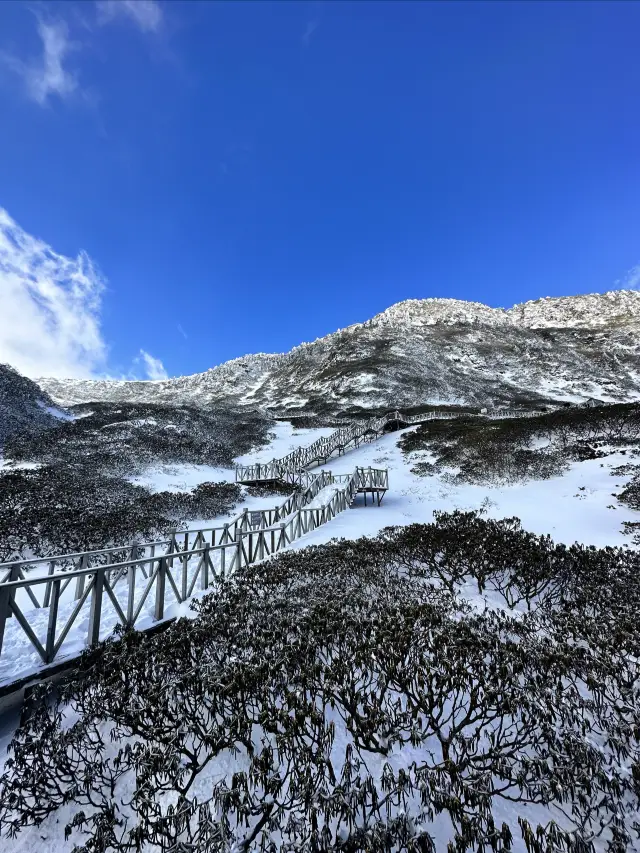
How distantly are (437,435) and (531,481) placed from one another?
1201cm

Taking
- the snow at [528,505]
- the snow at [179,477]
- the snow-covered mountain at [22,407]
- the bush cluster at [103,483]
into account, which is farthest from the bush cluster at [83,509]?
the snow-covered mountain at [22,407]

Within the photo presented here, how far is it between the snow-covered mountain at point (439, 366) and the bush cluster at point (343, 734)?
146ft

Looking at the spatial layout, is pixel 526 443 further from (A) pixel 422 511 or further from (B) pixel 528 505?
(A) pixel 422 511

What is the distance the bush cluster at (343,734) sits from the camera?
298 centimetres

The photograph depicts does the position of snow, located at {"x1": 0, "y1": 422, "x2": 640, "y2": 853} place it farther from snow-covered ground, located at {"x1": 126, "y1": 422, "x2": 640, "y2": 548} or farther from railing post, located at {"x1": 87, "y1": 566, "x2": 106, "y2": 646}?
railing post, located at {"x1": 87, "y1": 566, "x2": 106, "y2": 646}

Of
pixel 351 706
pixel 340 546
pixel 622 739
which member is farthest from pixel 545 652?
pixel 340 546

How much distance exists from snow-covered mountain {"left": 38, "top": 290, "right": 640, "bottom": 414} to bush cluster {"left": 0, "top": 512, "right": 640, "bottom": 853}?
1755 inches

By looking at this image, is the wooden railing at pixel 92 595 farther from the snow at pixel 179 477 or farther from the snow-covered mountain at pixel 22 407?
the snow-covered mountain at pixel 22 407

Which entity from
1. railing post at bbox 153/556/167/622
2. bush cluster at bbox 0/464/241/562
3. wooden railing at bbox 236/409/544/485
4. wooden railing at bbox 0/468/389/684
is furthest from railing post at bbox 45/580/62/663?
wooden railing at bbox 236/409/544/485

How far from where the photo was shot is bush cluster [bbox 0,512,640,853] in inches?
117

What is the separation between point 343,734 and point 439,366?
226 ft

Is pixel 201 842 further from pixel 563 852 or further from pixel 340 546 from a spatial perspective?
pixel 340 546

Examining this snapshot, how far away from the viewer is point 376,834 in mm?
2816

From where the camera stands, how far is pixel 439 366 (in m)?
67.8
